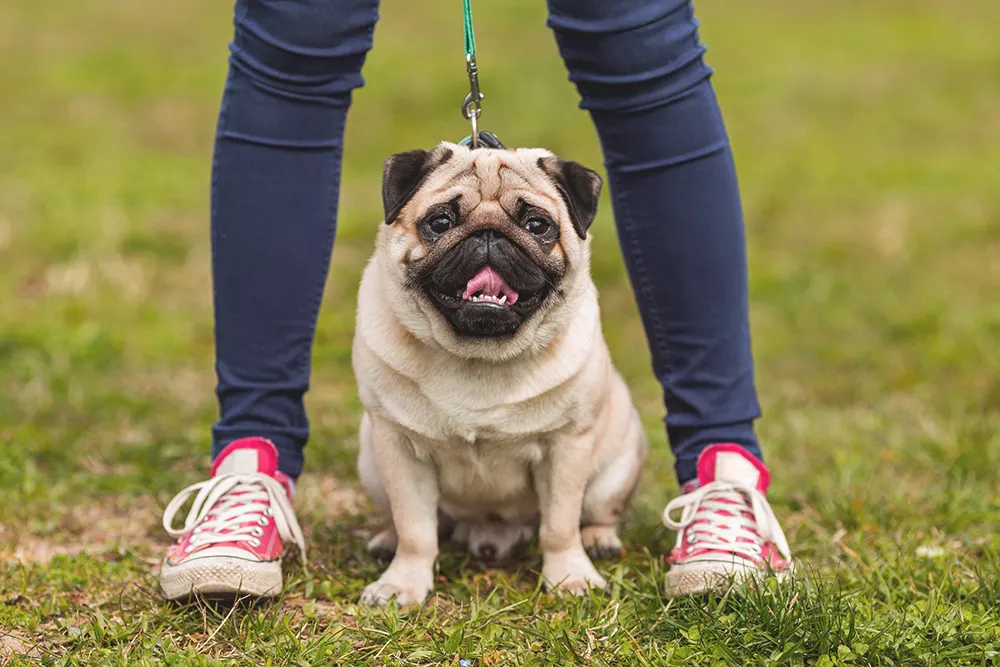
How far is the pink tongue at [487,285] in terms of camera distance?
233 cm

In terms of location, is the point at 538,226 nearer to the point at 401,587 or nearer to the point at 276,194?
the point at 276,194

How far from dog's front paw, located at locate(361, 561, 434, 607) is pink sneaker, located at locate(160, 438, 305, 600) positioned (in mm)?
206

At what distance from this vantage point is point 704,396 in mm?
2723

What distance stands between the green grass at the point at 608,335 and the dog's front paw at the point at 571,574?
5 cm

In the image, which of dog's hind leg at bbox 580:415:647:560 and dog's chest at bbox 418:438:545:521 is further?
dog's hind leg at bbox 580:415:647:560

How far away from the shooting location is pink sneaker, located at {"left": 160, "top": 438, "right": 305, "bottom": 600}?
2.37 m

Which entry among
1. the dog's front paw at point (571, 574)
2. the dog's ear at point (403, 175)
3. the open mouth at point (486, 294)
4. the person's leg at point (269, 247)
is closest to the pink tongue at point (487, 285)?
the open mouth at point (486, 294)

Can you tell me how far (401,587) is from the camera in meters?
2.50

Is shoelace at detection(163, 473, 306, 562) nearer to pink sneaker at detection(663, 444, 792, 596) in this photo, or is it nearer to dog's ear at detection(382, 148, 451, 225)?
dog's ear at detection(382, 148, 451, 225)

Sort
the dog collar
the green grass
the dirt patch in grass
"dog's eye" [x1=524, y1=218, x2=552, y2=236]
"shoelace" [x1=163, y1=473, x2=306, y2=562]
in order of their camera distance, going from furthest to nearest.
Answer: the dog collar
"shoelace" [x1=163, y1=473, x2=306, y2=562]
"dog's eye" [x1=524, y1=218, x2=552, y2=236]
the green grass
the dirt patch in grass

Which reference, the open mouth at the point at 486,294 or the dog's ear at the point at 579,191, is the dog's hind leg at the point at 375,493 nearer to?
the open mouth at the point at 486,294

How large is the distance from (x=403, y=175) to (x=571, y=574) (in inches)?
37.8

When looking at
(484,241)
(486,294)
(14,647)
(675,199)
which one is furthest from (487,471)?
(14,647)

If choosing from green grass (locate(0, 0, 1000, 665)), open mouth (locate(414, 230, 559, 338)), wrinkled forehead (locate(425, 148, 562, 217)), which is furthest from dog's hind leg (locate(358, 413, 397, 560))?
wrinkled forehead (locate(425, 148, 562, 217))
